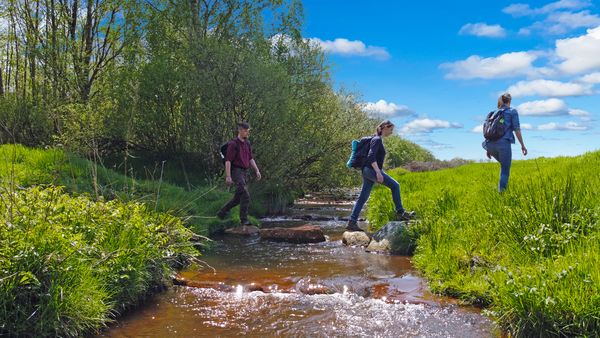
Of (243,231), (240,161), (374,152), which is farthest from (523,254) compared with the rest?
(243,231)

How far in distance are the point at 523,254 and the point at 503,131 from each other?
5802 mm

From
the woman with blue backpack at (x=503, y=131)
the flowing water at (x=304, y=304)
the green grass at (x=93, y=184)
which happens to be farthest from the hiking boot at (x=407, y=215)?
the green grass at (x=93, y=184)

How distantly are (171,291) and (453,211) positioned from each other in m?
5.85

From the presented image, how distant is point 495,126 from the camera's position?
1088 cm

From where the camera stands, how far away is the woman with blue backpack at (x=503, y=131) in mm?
10883

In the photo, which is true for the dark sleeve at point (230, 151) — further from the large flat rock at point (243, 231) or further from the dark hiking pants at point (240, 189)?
the large flat rock at point (243, 231)

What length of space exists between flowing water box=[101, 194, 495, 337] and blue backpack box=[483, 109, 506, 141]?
4219mm

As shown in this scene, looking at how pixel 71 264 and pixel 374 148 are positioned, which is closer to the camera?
pixel 71 264

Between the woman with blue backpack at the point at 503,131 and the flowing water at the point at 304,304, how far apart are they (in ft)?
13.7

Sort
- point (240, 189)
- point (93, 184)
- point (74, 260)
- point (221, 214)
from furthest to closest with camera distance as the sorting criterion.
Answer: point (221, 214), point (240, 189), point (93, 184), point (74, 260)

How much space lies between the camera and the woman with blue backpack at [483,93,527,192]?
10.9 m

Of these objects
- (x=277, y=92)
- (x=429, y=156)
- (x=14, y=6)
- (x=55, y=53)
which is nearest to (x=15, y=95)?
(x=55, y=53)

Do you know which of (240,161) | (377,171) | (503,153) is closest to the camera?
(377,171)

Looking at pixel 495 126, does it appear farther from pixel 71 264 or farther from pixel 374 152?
pixel 71 264
